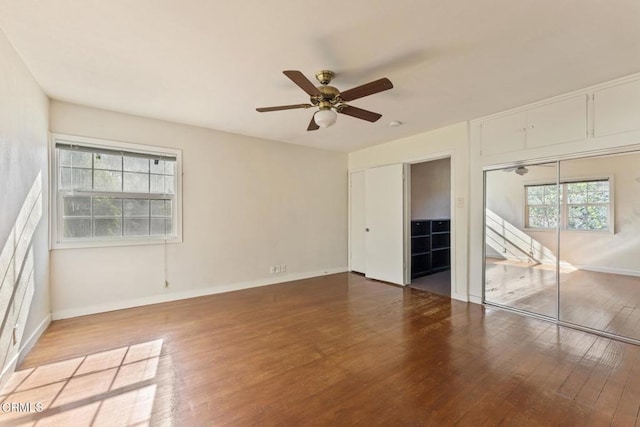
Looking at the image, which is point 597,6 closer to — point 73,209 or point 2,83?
point 2,83

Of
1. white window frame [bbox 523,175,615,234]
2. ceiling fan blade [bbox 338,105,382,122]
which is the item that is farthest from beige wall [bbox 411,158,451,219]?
ceiling fan blade [bbox 338,105,382,122]

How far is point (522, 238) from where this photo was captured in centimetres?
379

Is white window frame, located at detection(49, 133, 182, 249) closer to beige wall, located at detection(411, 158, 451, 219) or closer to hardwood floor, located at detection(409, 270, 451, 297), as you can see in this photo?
hardwood floor, located at detection(409, 270, 451, 297)

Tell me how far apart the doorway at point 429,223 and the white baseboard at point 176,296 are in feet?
6.35

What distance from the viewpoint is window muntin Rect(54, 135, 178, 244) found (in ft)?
11.3

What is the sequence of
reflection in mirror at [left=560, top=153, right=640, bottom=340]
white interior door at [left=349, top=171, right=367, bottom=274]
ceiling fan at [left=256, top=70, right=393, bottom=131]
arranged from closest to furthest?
ceiling fan at [left=256, top=70, right=393, bottom=131], reflection in mirror at [left=560, top=153, right=640, bottom=340], white interior door at [left=349, top=171, right=367, bottom=274]

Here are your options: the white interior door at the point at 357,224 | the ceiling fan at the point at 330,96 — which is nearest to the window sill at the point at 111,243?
the ceiling fan at the point at 330,96

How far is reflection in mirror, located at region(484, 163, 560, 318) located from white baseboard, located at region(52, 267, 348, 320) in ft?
10.0

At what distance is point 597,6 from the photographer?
71.3 inches

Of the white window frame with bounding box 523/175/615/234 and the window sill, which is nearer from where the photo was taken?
the white window frame with bounding box 523/175/615/234

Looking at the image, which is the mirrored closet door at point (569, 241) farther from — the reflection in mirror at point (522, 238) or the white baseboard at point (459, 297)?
the white baseboard at point (459, 297)

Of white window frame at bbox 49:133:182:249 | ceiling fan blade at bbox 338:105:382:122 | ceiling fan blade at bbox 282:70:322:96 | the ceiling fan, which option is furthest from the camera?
white window frame at bbox 49:133:182:249

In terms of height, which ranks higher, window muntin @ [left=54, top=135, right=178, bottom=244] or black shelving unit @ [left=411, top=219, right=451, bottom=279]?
window muntin @ [left=54, top=135, right=178, bottom=244]

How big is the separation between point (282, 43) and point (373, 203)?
3.78 m
